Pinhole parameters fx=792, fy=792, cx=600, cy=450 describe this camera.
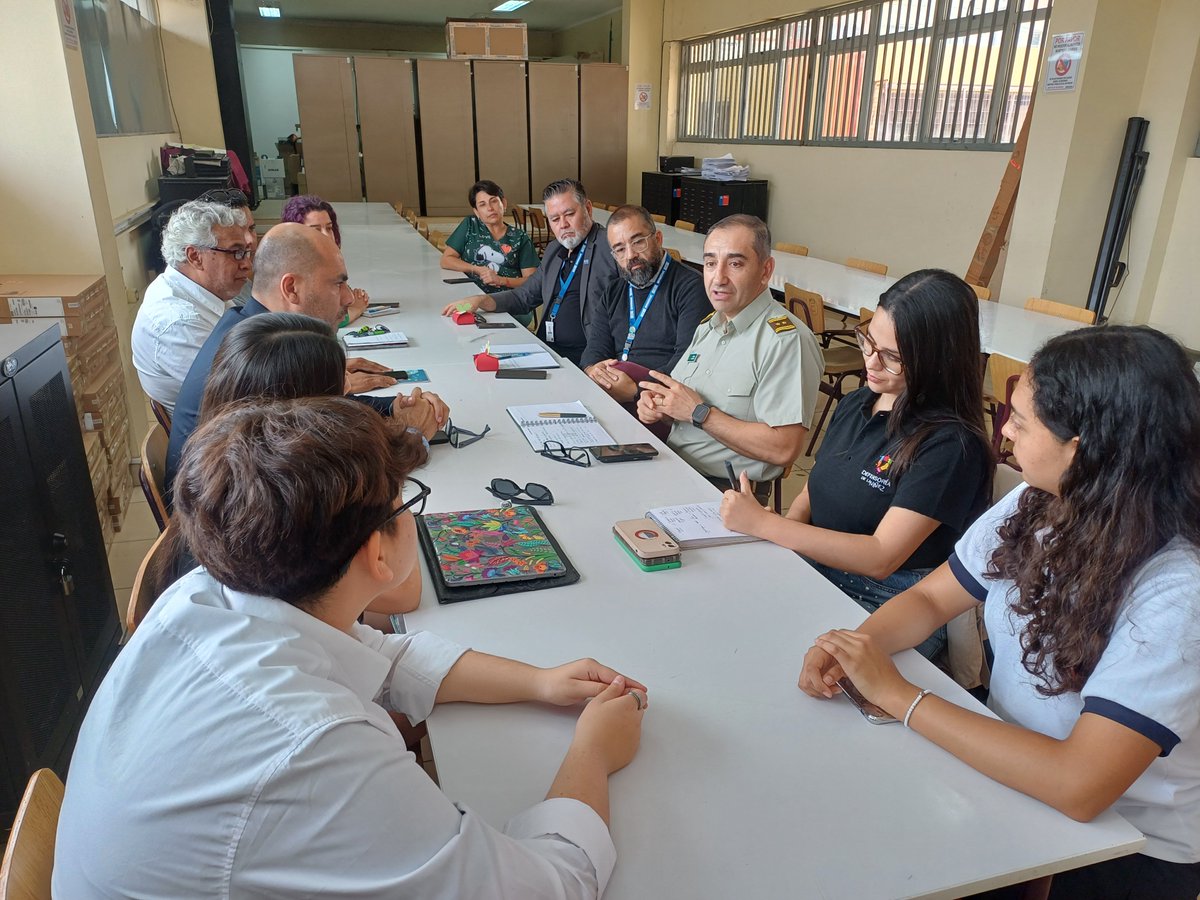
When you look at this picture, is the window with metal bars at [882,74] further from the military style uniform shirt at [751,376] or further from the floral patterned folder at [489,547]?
the floral patterned folder at [489,547]

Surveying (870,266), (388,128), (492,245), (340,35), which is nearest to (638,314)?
(492,245)

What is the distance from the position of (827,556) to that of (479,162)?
8278mm

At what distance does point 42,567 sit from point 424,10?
41.5 feet

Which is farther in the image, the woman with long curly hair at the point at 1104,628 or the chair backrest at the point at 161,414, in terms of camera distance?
the chair backrest at the point at 161,414

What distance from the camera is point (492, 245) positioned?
505cm

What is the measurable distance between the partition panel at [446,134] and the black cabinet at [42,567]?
732 cm

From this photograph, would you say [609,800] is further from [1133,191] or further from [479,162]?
[479,162]

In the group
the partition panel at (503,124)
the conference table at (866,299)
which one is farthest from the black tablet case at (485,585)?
the partition panel at (503,124)

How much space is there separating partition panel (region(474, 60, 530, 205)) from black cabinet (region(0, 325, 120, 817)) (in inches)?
283

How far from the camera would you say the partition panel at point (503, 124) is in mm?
8711

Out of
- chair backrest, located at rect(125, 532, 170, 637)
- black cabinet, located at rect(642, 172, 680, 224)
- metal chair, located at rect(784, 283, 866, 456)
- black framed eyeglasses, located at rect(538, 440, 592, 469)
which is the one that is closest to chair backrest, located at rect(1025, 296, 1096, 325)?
metal chair, located at rect(784, 283, 866, 456)

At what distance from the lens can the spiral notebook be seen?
2.19 m

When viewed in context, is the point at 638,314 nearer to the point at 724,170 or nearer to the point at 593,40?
the point at 724,170

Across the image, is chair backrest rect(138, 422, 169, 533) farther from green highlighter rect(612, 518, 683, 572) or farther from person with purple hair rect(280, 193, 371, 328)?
person with purple hair rect(280, 193, 371, 328)
